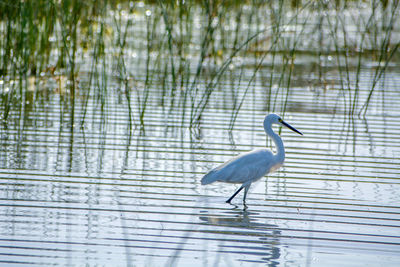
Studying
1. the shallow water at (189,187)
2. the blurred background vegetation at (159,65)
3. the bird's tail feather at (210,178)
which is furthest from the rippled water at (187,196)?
the blurred background vegetation at (159,65)

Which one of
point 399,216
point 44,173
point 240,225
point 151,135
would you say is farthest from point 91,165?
point 399,216

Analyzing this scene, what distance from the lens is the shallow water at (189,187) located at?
374 cm

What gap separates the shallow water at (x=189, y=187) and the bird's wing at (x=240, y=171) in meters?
0.16

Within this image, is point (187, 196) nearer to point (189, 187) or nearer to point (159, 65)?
point (189, 187)

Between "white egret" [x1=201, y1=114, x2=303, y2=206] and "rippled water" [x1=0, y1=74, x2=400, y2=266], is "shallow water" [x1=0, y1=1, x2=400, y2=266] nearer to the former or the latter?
"rippled water" [x1=0, y1=74, x2=400, y2=266]

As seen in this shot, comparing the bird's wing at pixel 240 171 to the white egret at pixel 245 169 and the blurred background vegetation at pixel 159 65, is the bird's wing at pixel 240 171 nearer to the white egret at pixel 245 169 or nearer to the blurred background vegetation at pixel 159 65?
the white egret at pixel 245 169

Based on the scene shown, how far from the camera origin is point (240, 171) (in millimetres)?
4758

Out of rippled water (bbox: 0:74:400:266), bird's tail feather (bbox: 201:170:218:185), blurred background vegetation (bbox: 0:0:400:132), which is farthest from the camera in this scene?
blurred background vegetation (bbox: 0:0:400:132)

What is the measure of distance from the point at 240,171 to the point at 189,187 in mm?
425

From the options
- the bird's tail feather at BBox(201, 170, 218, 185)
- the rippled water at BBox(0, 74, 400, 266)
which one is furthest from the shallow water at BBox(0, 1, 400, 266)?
the bird's tail feather at BBox(201, 170, 218, 185)

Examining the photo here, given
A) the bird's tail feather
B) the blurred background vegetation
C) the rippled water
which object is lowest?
the rippled water

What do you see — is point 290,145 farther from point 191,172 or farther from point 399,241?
point 399,241

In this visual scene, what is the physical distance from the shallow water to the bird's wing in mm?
160

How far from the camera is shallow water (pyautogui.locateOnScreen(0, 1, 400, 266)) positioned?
12.3 ft
